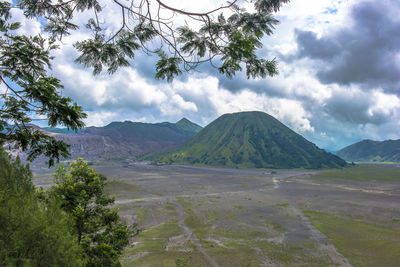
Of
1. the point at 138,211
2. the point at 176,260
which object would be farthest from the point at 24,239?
the point at 138,211

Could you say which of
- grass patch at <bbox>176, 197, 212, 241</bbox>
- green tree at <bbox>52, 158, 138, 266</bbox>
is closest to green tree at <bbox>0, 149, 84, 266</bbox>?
green tree at <bbox>52, 158, 138, 266</bbox>

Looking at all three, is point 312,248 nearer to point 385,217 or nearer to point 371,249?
point 371,249

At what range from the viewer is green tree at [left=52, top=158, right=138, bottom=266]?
47.2 ft

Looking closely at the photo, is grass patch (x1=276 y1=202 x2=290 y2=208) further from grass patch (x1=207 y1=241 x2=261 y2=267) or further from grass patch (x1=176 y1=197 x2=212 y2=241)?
grass patch (x1=207 y1=241 x2=261 y2=267)

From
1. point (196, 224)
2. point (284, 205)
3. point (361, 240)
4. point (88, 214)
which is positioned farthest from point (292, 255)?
point (284, 205)

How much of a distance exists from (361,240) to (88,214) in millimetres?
38519

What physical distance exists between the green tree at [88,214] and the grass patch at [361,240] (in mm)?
27873

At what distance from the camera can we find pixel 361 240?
32094 mm

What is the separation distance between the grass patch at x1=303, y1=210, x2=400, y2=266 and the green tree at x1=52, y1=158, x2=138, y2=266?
27873 millimetres

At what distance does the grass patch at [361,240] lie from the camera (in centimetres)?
2628

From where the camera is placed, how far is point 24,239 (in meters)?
6.27

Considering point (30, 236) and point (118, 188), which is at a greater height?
point (30, 236)

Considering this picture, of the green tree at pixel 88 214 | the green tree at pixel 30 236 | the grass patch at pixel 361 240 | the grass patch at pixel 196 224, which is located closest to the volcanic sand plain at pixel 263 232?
the grass patch at pixel 361 240

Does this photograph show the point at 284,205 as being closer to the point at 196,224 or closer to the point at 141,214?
the point at 196,224
